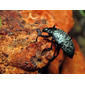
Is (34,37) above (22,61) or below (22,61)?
above

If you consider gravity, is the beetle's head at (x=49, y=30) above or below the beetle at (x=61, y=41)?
above

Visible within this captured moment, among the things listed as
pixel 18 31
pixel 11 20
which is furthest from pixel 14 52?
pixel 11 20

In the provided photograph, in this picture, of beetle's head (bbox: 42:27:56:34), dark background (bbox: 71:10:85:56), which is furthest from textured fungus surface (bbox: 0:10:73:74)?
dark background (bbox: 71:10:85:56)

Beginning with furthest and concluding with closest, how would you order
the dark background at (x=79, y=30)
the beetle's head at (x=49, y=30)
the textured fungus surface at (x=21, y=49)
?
the dark background at (x=79, y=30), the beetle's head at (x=49, y=30), the textured fungus surface at (x=21, y=49)

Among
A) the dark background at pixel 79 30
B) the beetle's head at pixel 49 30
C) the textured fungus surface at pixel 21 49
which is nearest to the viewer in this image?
the textured fungus surface at pixel 21 49

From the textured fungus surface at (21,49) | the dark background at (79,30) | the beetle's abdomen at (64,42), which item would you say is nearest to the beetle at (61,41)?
the beetle's abdomen at (64,42)

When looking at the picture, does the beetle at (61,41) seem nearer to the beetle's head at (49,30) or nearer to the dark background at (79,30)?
the beetle's head at (49,30)

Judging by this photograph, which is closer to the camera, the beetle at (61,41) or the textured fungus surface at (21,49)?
the textured fungus surface at (21,49)

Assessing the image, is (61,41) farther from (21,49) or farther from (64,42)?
(21,49)

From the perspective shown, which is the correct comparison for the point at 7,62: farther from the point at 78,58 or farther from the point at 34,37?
the point at 78,58
